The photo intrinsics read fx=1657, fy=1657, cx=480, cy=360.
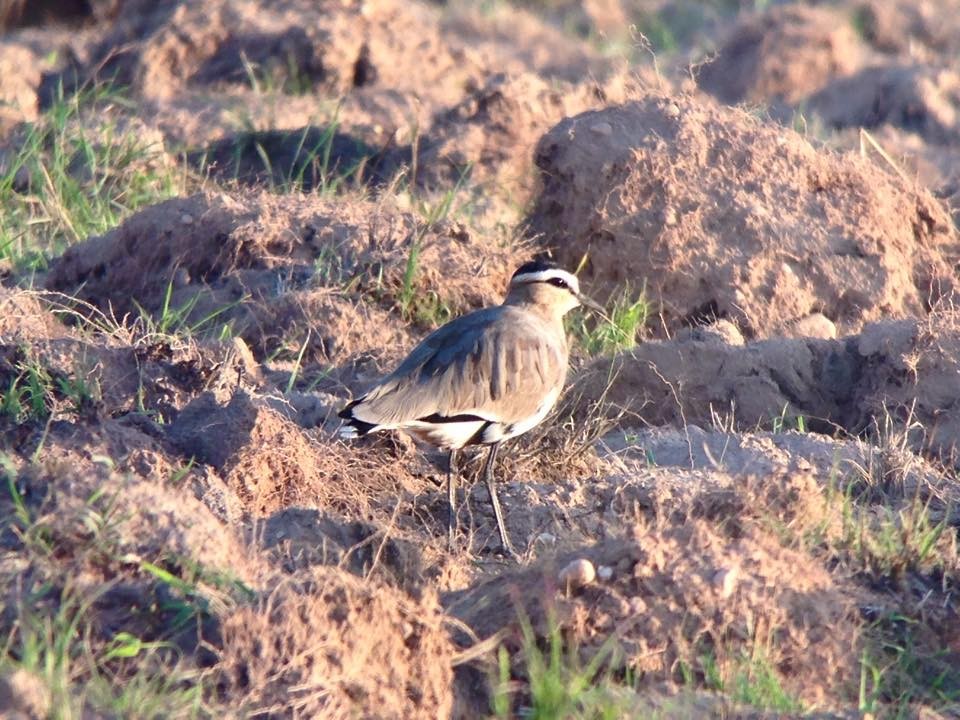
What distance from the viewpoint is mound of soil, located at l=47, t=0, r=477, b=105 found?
11.2 meters

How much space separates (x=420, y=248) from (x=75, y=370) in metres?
2.14

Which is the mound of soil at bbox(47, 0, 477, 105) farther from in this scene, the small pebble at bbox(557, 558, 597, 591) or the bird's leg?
the small pebble at bbox(557, 558, 597, 591)

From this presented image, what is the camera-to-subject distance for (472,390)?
601cm

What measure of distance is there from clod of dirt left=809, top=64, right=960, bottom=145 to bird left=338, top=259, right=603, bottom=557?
22.5 feet

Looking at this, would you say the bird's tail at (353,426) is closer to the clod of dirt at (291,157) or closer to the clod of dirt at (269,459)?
the clod of dirt at (269,459)

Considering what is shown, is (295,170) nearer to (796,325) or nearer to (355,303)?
(355,303)

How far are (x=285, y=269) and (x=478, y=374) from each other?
2001 millimetres

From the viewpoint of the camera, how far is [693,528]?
4.95 meters

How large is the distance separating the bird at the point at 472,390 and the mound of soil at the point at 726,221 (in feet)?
5.88

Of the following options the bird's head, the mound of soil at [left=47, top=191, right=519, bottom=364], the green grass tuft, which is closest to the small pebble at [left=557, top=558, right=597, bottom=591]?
the bird's head

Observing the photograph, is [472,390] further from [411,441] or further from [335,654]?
[335,654]

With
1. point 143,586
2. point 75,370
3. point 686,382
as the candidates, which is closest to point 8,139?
point 75,370

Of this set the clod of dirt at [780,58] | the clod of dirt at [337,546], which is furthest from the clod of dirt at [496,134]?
the clod of dirt at [337,546]

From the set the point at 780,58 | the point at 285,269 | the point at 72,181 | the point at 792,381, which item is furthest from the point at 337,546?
the point at 780,58
